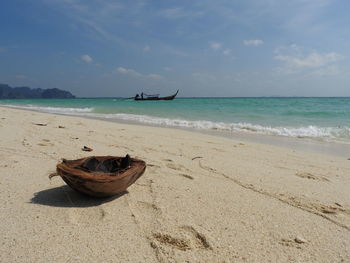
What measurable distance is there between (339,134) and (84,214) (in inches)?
374

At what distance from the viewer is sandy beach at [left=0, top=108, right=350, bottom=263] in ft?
5.31

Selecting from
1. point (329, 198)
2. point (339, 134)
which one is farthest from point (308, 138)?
point (329, 198)

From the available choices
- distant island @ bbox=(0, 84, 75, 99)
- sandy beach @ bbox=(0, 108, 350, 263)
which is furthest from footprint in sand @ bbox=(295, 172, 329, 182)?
distant island @ bbox=(0, 84, 75, 99)

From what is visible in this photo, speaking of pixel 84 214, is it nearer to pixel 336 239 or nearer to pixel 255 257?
pixel 255 257

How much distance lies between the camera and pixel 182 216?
211 centimetres

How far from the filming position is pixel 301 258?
161 centimetres

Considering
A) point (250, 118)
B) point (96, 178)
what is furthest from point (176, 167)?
point (250, 118)

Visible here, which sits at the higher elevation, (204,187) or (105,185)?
(105,185)

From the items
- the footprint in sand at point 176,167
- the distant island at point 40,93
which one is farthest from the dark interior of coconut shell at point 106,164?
Answer: the distant island at point 40,93

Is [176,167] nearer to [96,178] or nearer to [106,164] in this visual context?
[106,164]

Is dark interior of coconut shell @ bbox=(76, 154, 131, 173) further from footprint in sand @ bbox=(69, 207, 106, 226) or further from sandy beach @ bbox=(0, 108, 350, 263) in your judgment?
footprint in sand @ bbox=(69, 207, 106, 226)

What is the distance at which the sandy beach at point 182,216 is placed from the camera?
162 centimetres

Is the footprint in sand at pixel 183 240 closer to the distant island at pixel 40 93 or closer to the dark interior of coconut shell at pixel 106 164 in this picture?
the dark interior of coconut shell at pixel 106 164

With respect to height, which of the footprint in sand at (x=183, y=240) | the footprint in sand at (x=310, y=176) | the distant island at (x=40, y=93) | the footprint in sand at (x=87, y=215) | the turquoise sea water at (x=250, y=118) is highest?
the distant island at (x=40, y=93)
